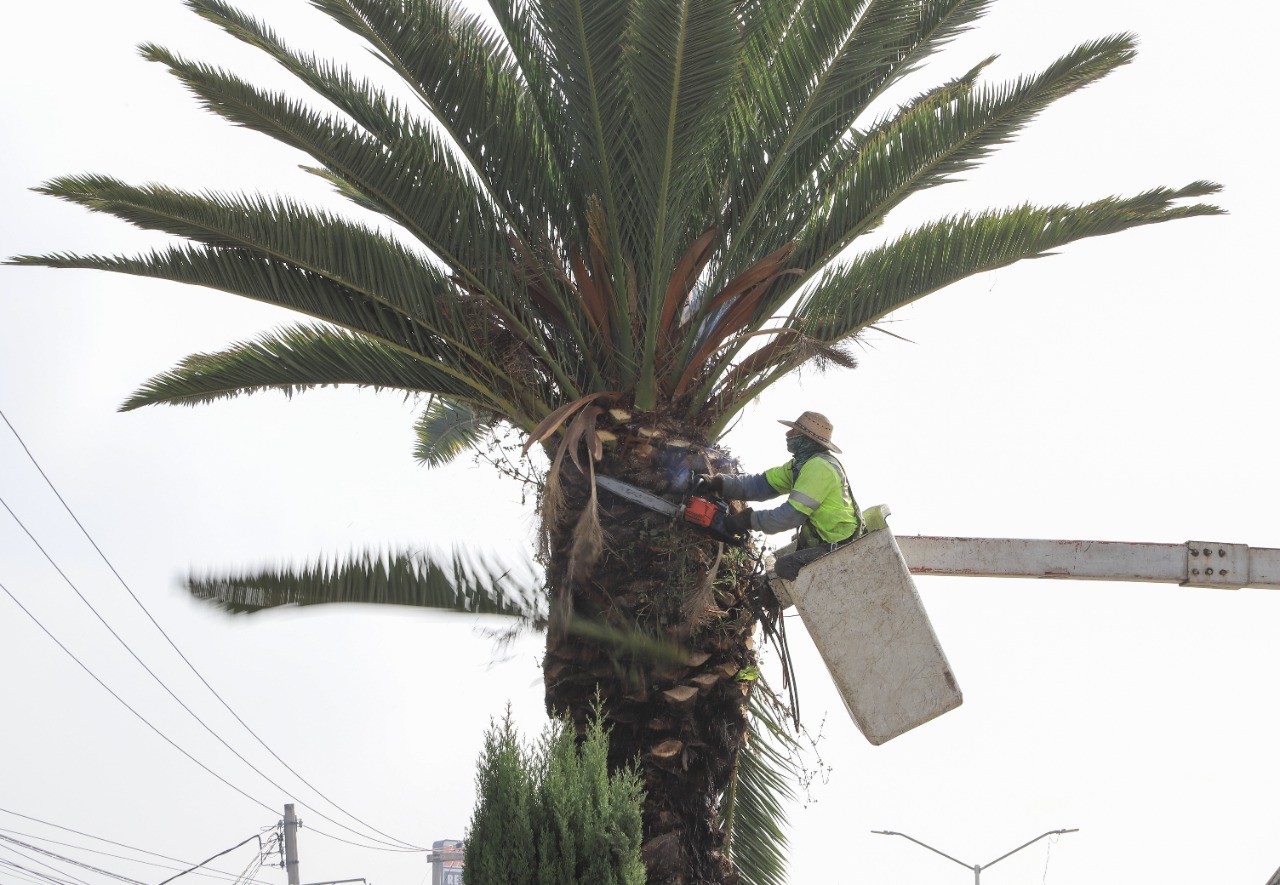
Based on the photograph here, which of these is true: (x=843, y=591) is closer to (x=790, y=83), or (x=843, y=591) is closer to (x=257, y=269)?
(x=790, y=83)

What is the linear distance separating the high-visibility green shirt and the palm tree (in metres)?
0.44

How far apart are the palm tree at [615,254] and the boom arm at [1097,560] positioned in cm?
136

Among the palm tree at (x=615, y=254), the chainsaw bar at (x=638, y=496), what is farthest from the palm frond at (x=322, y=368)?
the chainsaw bar at (x=638, y=496)

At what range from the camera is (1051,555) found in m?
8.45

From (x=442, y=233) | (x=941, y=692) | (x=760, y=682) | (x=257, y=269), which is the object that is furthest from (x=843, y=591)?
(x=257, y=269)

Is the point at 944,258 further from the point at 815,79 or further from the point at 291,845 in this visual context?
the point at 291,845

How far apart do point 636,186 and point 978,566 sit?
3101 mm

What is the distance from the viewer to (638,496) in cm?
744

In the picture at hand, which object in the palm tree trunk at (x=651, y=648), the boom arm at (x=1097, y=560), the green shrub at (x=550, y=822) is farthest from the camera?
the boom arm at (x=1097, y=560)

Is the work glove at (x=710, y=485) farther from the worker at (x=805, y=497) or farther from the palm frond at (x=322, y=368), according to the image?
the palm frond at (x=322, y=368)

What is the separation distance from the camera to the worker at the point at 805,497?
738 cm

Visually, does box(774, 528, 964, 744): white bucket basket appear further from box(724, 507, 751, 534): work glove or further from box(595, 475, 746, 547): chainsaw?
box(595, 475, 746, 547): chainsaw

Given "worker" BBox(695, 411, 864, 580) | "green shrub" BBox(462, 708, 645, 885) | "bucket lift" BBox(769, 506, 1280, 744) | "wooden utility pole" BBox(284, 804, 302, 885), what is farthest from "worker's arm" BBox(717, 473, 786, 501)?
"wooden utility pole" BBox(284, 804, 302, 885)

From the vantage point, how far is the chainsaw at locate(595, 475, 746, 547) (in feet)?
24.2
